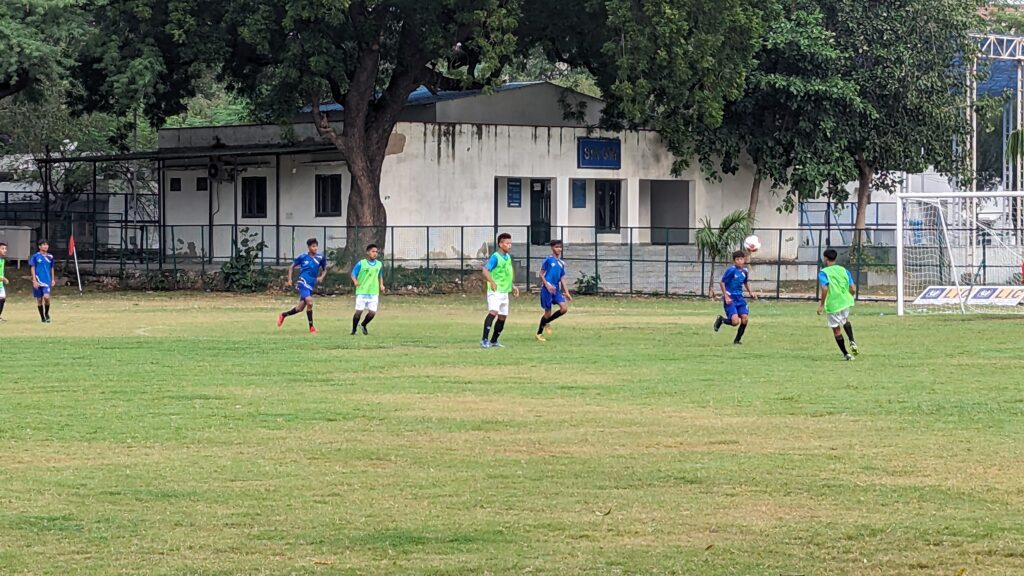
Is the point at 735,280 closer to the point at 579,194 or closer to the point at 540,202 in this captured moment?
the point at 540,202

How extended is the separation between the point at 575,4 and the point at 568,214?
11163 mm

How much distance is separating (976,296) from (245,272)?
20.4 metres

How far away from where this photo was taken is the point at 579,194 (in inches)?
1999

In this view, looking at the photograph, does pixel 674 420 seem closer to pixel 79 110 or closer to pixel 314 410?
pixel 314 410

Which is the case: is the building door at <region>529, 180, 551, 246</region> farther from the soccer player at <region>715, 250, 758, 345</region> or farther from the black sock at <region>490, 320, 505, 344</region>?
the black sock at <region>490, 320, 505, 344</region>

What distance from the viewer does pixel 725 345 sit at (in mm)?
24125

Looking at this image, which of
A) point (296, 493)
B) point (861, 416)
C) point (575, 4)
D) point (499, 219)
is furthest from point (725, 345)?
point (499, 219)

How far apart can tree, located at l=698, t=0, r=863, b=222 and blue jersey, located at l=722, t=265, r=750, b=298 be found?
69.3 ft

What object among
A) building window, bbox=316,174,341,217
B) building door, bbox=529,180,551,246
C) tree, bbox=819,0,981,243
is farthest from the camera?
building door, bbox=529,180,551,246

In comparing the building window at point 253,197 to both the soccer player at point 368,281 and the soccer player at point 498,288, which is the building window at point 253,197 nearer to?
the soccer player at point 368,281

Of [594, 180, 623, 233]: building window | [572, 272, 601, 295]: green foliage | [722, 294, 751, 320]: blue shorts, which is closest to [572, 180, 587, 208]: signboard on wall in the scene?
[594, 180, 623, 233]: building window

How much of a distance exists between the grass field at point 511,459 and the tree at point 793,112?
23696mm

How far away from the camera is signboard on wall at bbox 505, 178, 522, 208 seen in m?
49.3

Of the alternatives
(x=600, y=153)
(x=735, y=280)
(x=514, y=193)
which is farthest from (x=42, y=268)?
(x=600, y=153)
